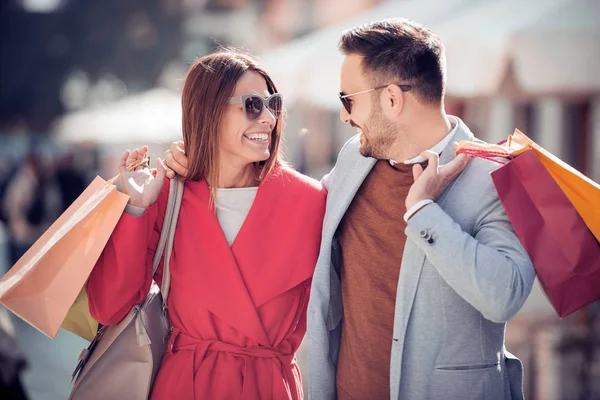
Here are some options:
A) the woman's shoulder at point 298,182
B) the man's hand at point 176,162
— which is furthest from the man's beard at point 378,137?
the man's hand at point 176,162

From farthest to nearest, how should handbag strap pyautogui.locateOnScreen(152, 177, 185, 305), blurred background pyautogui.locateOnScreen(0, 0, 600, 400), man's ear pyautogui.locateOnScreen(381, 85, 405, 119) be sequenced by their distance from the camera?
1. blurred background pyautogui.locateOnScreen(0, 0, 600, 400)
2. handbag strap pyautogui.locateOnScreen(152, 177, 185, 305)
3. man's ear pyautogui.locateOnScreen(381, 85, 405, 119)

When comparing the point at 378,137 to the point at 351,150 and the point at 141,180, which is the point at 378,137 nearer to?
the point at 351,150

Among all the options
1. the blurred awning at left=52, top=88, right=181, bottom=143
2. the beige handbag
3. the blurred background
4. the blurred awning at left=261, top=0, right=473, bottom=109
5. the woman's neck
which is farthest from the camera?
the blurred awning at left=52, top=88, right=181, bottom=143

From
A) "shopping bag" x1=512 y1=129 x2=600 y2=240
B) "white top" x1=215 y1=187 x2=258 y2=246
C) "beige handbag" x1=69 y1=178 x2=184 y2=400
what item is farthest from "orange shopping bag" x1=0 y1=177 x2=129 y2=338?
"shopping bag" x1=512 y1=129 x2=600 y2=240

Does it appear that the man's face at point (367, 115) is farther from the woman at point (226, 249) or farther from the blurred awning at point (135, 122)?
the blurred awning at point (135, 122)

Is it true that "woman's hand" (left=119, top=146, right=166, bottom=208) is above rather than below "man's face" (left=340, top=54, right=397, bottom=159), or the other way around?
below

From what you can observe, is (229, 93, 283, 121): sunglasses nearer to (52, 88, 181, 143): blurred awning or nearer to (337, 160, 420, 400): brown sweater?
(337, 160, 420, 400): brown sweater

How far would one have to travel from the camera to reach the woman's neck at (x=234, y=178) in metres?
3.23

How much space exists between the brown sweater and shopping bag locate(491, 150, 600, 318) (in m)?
0.46

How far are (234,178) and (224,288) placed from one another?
1.77 ft

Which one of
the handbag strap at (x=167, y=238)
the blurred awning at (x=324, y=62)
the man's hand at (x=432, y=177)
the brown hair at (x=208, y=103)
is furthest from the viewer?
the blurred awning at (x=324, y=62)

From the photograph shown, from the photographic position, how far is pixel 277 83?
25.8ft

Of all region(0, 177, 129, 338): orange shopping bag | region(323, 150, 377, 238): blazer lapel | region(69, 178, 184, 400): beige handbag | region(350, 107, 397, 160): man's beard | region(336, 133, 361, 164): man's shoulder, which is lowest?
region(69, 178, 184, 400): beige handbag

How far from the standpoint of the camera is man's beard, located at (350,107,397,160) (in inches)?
111
